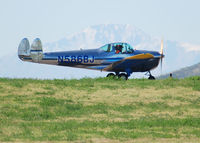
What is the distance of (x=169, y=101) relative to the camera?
94.0 ft

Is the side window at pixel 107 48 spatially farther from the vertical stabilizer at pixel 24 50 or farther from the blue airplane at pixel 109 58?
the vertical stabilizer at pixel 24 50

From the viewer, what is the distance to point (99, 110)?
2544cm

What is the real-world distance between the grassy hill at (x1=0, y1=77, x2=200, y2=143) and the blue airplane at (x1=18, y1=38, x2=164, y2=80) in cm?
271

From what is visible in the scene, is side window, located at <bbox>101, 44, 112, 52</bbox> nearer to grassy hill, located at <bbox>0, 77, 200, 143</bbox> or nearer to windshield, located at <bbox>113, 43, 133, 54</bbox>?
windshield, located at <bbox>113, 43, 133, 54</bbox>

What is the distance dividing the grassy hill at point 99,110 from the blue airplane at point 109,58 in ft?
8.89

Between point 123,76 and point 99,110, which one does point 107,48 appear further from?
point 99,110

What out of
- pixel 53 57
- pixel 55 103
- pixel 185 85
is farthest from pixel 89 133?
pixel 53 57

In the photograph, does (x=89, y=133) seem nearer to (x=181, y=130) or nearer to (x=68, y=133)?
(x=68, y=133)

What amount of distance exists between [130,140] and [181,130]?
3296 mm

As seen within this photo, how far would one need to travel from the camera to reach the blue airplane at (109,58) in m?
39.2

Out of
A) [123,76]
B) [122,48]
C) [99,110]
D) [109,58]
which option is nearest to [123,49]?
[122,48]

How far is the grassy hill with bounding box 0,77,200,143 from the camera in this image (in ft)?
63.7

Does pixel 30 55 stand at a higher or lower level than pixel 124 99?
higher

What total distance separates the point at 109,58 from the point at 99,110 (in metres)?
14.4
